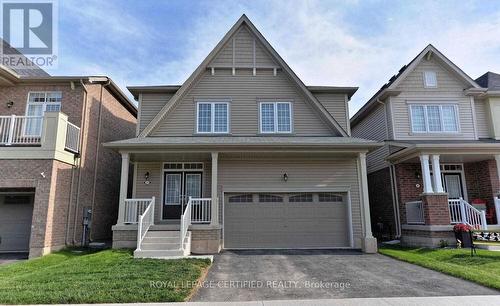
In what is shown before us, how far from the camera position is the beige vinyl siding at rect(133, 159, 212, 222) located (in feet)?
41.1

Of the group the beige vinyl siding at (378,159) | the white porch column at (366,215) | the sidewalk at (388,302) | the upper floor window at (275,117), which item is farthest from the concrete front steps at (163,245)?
the beige vinyl siding at (378,159)

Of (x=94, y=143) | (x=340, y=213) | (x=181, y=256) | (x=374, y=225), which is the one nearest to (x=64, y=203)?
(x=94, y=143)

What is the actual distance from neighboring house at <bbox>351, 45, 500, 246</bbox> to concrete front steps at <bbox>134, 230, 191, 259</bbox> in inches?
349

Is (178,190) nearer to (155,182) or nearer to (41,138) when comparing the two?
(155,182)

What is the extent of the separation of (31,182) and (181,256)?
559cm

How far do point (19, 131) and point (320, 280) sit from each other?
11.4 m

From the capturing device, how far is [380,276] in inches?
295

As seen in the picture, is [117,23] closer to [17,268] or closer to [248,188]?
[248,188]

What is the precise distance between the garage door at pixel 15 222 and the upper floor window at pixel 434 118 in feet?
53.6

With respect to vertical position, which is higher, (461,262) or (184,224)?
(184,224)

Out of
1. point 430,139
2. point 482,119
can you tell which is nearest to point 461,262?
point 430,139

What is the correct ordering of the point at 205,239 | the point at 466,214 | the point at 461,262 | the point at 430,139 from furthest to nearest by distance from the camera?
the point at 430,139, the point at 466,214, the point at 205,239, the point at 461,262

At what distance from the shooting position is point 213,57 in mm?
13797

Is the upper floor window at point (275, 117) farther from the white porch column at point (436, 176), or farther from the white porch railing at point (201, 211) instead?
the white porch column at point (436, 176)
